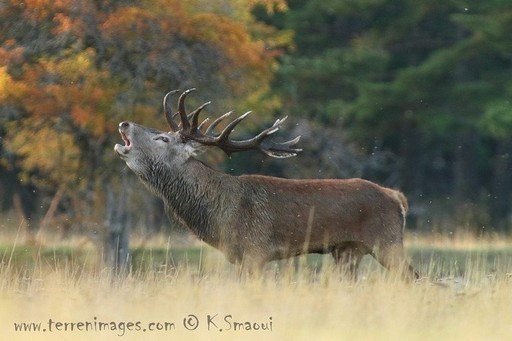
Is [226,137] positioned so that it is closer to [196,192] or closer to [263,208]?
[196,192]

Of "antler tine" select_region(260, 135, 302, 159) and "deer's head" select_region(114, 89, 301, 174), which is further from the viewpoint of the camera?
"antler tine" select_region(260, 135, 302, 159)

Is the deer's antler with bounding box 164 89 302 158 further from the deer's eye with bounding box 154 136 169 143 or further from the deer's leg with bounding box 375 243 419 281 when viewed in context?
the deer's leg with bounding box 375 243 419 281

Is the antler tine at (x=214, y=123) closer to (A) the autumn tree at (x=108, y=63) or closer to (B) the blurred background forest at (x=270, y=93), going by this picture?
(B) the blurred background forest at (x=270, y=93)

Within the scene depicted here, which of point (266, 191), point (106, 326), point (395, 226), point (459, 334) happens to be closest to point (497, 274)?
point (395, 226)

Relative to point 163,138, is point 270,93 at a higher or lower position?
lower

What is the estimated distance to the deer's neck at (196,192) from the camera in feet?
38.0

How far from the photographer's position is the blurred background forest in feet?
51.9

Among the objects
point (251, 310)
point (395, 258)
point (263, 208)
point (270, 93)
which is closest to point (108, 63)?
point (263, 208)

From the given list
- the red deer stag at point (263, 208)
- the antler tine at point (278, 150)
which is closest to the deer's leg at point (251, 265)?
the red deer stag at point (263, 208)

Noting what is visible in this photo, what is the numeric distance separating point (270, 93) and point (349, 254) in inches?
523

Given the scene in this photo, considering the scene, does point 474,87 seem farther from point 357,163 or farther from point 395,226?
point 395,226

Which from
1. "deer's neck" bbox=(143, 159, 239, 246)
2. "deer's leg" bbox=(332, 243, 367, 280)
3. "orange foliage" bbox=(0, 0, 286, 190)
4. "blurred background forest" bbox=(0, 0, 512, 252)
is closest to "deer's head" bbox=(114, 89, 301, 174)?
"deer's neck" bbox=(143, 159, 239, 246)

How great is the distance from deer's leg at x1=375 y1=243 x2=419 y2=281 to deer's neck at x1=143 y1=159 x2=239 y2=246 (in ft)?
4.59

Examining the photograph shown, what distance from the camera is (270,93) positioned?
81.4 feet
